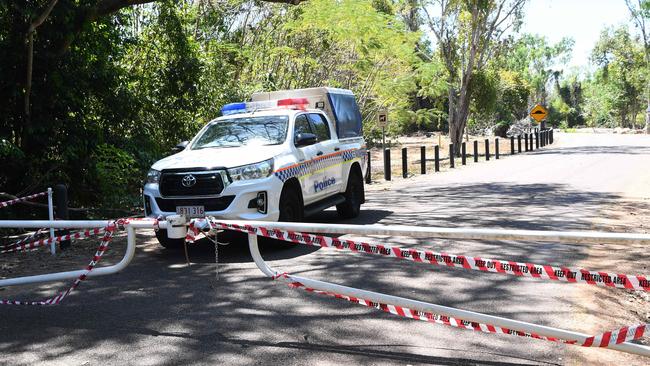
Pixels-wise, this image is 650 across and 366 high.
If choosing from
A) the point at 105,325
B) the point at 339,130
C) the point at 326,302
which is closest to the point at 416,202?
the point at 339,130

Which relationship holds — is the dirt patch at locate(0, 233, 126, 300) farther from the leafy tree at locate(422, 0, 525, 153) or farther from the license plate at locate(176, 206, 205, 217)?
the leafy tree at locate(422, 0, 525, 153)

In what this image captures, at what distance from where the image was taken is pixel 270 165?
870 centimetres

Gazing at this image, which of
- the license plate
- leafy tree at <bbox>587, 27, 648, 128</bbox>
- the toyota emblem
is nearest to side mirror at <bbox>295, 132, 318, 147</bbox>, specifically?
the toyota emblem

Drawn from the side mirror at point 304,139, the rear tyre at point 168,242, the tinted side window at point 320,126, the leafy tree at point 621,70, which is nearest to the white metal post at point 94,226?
the rear tyre at point 168,242

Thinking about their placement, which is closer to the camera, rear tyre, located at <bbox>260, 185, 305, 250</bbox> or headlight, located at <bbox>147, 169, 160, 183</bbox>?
headlight, located at <bbox>147, 169, 160, 183</bbox>

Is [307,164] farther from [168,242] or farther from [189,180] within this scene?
Result: [168,242]

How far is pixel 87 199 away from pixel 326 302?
774 centimetres

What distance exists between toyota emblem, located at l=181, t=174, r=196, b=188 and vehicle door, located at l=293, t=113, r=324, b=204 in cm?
161

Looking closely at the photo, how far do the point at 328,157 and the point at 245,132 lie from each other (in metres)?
1.46

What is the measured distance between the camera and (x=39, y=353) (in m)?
5.00

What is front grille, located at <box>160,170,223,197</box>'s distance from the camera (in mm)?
8289

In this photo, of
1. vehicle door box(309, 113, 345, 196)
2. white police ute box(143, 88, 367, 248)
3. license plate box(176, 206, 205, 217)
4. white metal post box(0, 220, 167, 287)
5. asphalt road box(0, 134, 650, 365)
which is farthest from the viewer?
vehicle door box(309, 113, 345, 196)

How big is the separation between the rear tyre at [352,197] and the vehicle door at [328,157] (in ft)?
1.58

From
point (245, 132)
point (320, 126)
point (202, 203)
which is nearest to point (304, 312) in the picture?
point (202, 203)
